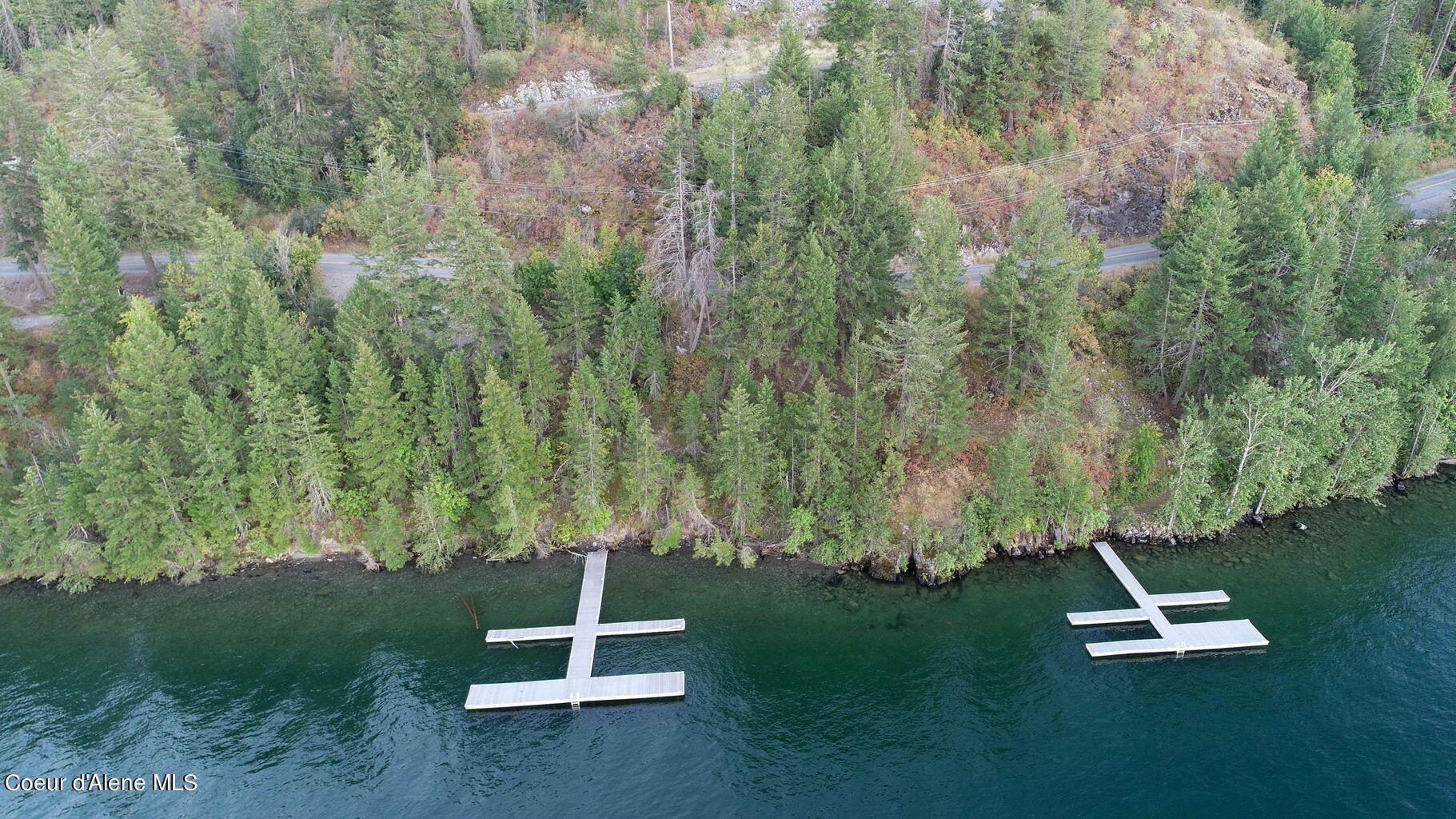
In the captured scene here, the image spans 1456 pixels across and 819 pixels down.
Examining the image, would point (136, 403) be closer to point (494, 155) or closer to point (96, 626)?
point (96, 626)

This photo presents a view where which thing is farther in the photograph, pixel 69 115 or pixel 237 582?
pixel 69 115

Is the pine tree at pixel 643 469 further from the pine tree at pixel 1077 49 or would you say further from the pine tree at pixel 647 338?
the pine tree at pixel 1077 49

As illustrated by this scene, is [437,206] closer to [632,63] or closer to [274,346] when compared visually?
[632,63]

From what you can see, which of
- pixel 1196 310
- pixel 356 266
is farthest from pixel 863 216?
pixel 356 266

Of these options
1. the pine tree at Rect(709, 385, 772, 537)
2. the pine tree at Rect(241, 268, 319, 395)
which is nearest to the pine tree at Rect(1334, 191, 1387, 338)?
the pine tree at Rect(709, 385, 772, 537)

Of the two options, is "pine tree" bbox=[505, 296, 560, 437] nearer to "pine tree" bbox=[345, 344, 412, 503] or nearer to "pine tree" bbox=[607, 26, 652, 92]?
"pine tree" bbox=[345, 344, 412, 503]

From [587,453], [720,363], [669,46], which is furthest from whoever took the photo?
[669,46]

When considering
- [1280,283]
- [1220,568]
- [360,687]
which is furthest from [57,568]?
[1280,283]

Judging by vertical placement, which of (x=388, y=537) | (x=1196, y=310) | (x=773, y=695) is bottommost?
(x=773, y=695)
